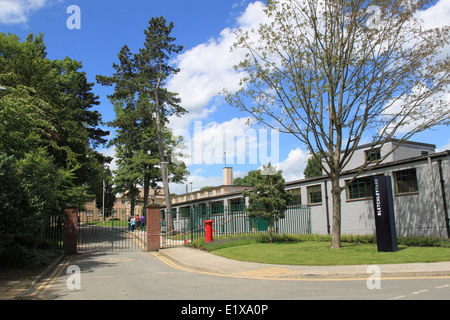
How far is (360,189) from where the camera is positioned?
76.8 ft

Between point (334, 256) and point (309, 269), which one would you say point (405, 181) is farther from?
point (309, 269)

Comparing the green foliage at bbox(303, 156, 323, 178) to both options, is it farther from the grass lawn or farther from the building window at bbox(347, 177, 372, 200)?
the grass lawn

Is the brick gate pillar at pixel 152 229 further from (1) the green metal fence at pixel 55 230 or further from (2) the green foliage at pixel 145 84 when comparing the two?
(2) the green foliage at pixel 145 84

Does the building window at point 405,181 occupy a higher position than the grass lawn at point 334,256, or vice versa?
the building window at point 405,181

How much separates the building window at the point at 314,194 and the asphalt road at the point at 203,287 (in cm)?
1589

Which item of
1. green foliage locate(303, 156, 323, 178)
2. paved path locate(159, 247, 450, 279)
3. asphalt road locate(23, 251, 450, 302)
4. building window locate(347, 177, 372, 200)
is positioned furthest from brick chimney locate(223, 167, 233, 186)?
asphalt road locate(23, 251, 450, 302)

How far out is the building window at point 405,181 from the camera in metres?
19.9

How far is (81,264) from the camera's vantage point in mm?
14930

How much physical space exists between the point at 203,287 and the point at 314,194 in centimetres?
1944

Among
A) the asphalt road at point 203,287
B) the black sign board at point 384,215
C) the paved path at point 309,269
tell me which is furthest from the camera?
the black sign board at point 384,215

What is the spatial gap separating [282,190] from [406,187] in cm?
709

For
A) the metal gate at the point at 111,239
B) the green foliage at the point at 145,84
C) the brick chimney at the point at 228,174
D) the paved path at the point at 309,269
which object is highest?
the green foliage at the point at 145,84

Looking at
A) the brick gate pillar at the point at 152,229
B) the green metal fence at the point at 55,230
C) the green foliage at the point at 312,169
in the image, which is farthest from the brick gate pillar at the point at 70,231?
the green foliage at the point at 312,169
